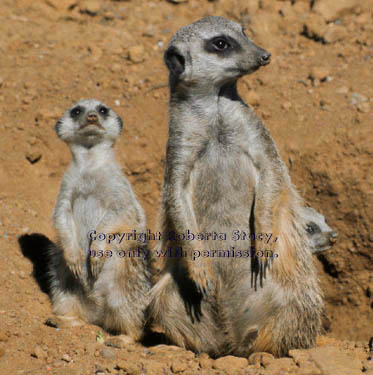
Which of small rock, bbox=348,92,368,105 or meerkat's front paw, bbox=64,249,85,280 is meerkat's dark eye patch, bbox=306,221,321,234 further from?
meerkat's front paw, bbox=64,249,85,280

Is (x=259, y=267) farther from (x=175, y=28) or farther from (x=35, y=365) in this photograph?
(x=175, y=28)

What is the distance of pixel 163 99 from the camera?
554cm

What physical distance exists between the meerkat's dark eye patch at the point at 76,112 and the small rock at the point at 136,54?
166 cm

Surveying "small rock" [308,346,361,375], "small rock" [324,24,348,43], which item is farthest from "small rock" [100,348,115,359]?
"small rock" [324,24,348,43]

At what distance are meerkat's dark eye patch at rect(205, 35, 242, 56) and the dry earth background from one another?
188 cm

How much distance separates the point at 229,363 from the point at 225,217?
0.81 m

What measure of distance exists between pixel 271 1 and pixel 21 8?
8.16 feet

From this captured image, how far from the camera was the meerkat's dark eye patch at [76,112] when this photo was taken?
4.25m

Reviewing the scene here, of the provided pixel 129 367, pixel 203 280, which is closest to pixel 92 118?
pixel 203 280

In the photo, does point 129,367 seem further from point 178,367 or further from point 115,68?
point 115,68

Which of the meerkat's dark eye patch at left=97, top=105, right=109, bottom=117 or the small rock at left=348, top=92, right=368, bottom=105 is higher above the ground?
the small rock at left=348, top=92, right=368, bottom=105

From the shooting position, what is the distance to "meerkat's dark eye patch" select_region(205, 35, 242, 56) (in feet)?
11.1

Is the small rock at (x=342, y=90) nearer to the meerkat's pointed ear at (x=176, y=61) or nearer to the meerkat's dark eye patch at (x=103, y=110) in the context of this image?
the meerkat's dark eye patch at (x=103, y=110)

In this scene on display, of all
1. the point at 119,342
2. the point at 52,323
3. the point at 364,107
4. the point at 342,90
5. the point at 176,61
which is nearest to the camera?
the point at 176,61
